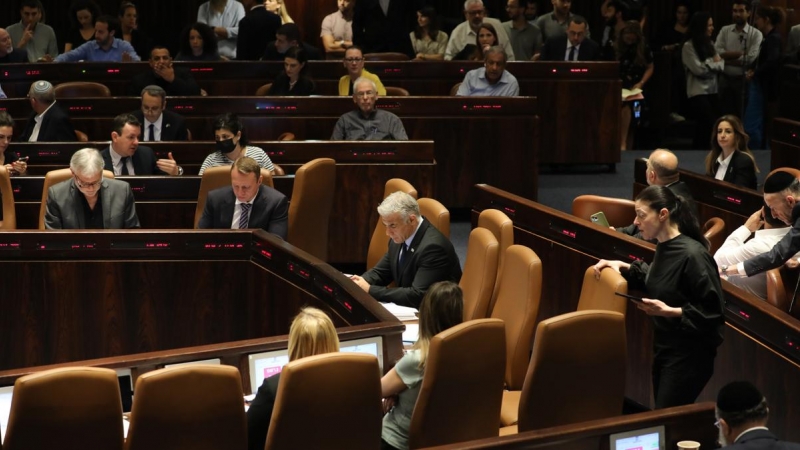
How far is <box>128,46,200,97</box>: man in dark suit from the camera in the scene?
8430 millimetres

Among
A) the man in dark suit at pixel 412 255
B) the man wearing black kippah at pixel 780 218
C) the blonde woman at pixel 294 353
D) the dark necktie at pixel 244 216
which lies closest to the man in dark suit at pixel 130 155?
the dark necktie at pixel 244 216

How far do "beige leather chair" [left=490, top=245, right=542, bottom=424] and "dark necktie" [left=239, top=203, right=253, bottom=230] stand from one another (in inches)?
66.8

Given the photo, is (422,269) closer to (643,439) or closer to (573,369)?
(573,369)

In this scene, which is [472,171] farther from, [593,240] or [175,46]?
[175,46]

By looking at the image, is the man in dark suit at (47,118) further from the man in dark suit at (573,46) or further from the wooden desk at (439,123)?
the man in dark suit at (573,46)

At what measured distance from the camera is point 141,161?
6957 mm

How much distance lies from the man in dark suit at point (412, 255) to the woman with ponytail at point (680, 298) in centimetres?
112

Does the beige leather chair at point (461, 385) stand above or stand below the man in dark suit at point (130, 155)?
below

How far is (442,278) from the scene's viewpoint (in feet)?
16.9

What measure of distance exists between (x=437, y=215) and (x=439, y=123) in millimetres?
2693

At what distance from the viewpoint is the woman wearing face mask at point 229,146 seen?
6.88m

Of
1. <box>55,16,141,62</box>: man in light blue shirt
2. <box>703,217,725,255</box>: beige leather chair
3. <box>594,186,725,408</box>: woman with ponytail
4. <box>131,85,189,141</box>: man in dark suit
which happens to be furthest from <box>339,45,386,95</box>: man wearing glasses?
<box>594,186,725,408</box>: woman with ponytail

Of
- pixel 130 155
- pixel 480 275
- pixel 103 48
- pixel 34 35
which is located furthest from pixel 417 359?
pixel 34 35

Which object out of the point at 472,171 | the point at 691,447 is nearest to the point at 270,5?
the point at 472,171
